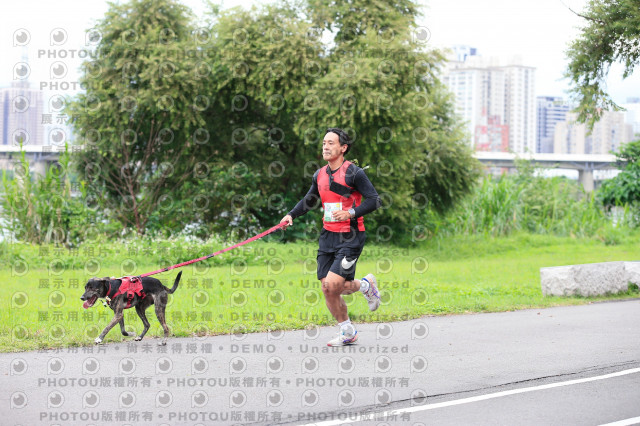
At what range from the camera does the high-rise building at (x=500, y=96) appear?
161 meters

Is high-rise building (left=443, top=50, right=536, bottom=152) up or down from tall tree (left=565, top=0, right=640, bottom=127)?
up

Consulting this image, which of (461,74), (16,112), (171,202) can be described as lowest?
(171,202)

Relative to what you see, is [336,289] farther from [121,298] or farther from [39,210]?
[39,210]

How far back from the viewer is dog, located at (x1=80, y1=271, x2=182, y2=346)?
6.76m

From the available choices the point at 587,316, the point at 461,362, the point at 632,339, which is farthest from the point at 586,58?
the point at 461,362

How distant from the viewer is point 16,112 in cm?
1836

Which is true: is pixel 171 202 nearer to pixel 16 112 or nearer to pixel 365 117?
pixel 16 112

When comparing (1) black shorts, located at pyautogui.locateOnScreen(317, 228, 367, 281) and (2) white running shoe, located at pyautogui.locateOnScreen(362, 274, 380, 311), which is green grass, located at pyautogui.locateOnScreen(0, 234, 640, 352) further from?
(1) black shorts, located at pyautogui.locateOnScreen(317, 228, 367, 281)

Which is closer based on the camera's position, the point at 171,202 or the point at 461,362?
the point at 461,362

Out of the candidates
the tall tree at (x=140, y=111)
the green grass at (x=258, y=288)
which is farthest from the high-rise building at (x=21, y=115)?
the green grass at (x=258, y=288)

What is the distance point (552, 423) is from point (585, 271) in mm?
7916

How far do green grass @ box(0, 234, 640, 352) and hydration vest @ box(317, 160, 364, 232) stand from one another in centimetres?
189

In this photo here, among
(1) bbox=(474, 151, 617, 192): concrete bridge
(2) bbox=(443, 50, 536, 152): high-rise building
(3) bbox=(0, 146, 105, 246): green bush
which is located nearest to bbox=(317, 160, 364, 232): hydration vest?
(3) bbox=(0, 146, 105, 246): green bush

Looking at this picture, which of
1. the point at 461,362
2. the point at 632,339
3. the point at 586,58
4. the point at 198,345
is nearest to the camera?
the point at 461,362
